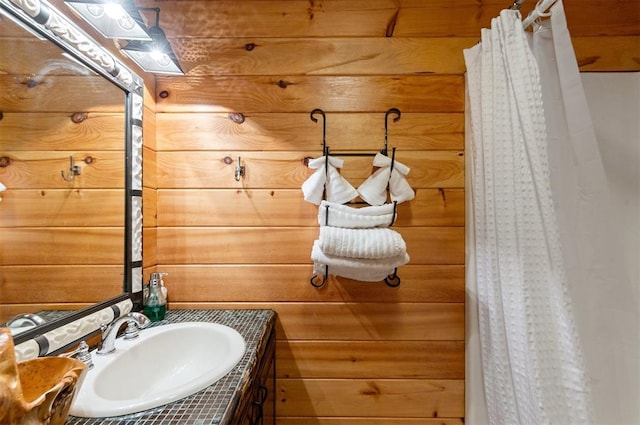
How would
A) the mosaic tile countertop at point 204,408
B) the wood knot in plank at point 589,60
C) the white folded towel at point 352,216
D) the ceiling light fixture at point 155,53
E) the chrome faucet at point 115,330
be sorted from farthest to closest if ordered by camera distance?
1. the wood knot in plank at point 589,60
2. the white folded towel at point 352,216
3. the ceiling light fixture at point 155,53
4. the chrome faucet at point 115,330
5. the mosaic tile countertop at point 204,408

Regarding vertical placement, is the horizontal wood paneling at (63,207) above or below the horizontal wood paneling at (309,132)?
below

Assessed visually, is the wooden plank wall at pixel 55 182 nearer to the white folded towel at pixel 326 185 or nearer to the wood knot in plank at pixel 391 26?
the white folded towel at pixel 326 185

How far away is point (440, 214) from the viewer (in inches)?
51.0

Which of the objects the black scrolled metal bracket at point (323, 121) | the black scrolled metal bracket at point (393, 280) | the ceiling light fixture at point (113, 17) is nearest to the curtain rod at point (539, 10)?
the black scrolled metal bracket at point (323, 121)

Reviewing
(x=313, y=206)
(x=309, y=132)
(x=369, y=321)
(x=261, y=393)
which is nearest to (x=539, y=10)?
(x=309, y=132)

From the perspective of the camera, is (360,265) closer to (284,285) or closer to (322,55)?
(284,285)

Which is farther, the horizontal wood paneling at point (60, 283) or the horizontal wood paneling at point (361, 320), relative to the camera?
the horizontal wood paneling at point (361, 320)

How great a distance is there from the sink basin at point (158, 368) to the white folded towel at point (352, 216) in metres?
0.51

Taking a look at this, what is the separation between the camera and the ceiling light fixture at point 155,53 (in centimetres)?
105

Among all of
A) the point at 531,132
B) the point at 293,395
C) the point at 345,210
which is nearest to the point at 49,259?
the point at 345,210

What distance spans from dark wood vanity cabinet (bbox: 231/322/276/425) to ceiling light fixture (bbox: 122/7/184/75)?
1.07 meters

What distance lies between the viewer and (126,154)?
1.12 m

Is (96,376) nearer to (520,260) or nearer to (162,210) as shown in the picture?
(162,210)

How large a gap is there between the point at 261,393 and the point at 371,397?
0.54 metres
